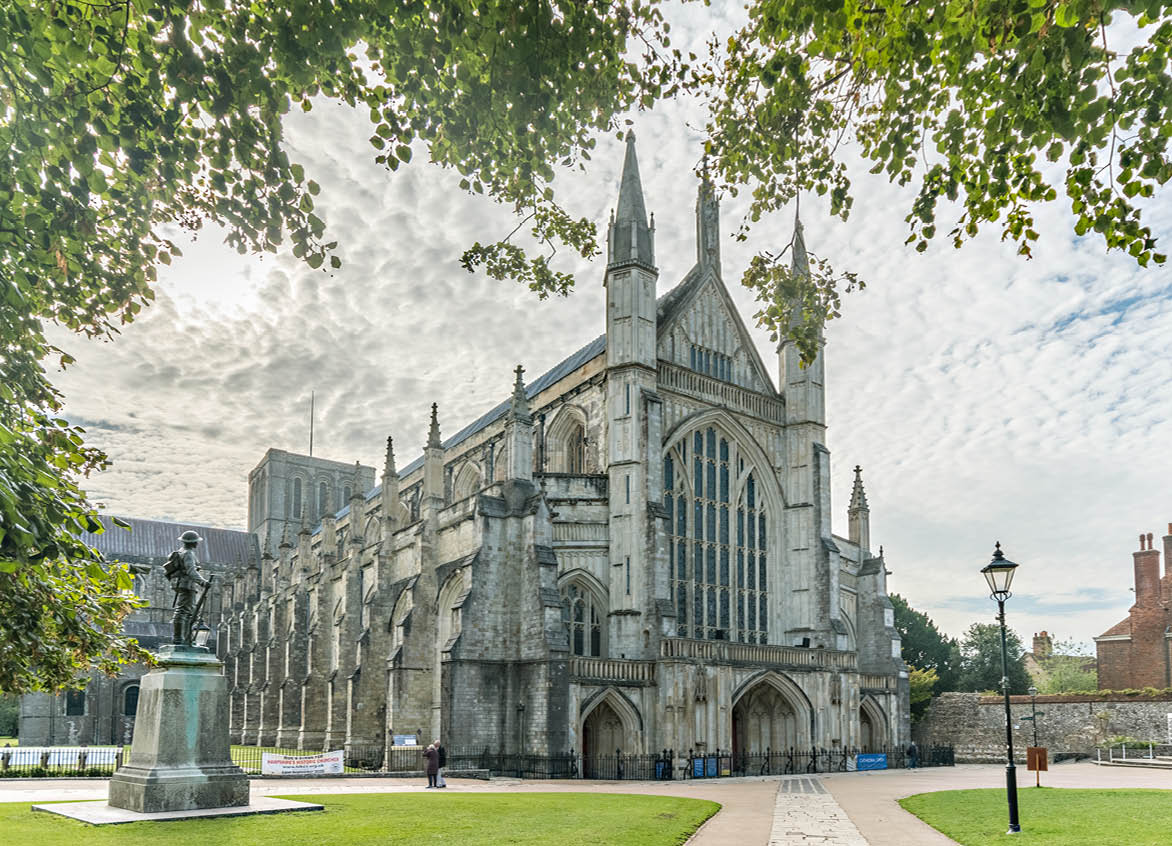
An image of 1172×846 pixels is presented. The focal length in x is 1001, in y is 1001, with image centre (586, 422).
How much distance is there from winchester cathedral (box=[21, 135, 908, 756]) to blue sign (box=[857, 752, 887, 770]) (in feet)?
3.31

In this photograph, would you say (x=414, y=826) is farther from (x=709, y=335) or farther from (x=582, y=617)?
(x=709, y=335)

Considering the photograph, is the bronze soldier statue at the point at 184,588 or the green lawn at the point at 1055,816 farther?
the bronze soldier statue at the point at 184,588

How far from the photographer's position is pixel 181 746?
15.9 meters

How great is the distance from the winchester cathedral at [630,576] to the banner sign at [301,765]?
321 cm

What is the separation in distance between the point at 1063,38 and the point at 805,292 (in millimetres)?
3813

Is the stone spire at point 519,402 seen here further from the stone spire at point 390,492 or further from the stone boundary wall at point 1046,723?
the stone boundary wall at point 1046,723

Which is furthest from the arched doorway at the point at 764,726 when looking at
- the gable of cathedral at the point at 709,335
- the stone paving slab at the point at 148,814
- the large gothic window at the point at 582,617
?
the stone paving slab at the point at 148,814

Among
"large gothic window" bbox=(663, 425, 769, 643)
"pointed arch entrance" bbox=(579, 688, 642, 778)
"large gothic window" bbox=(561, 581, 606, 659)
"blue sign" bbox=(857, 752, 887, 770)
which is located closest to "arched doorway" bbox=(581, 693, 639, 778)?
"pointed arch entrance" bbox=(579, 688, 642, 778)

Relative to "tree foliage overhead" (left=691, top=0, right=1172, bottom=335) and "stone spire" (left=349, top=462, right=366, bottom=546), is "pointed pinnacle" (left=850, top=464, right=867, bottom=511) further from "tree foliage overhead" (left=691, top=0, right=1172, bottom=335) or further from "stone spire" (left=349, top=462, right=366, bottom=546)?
"tree foliage overhead" (left=691, top=0, right=1172, bottom=335)

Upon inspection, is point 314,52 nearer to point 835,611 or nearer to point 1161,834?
point 1161,834

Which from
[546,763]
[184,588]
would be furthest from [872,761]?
[184,588]

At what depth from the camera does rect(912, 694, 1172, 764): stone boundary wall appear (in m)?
39.5

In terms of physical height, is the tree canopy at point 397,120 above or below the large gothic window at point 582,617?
above

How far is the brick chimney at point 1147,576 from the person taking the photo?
46922mm
